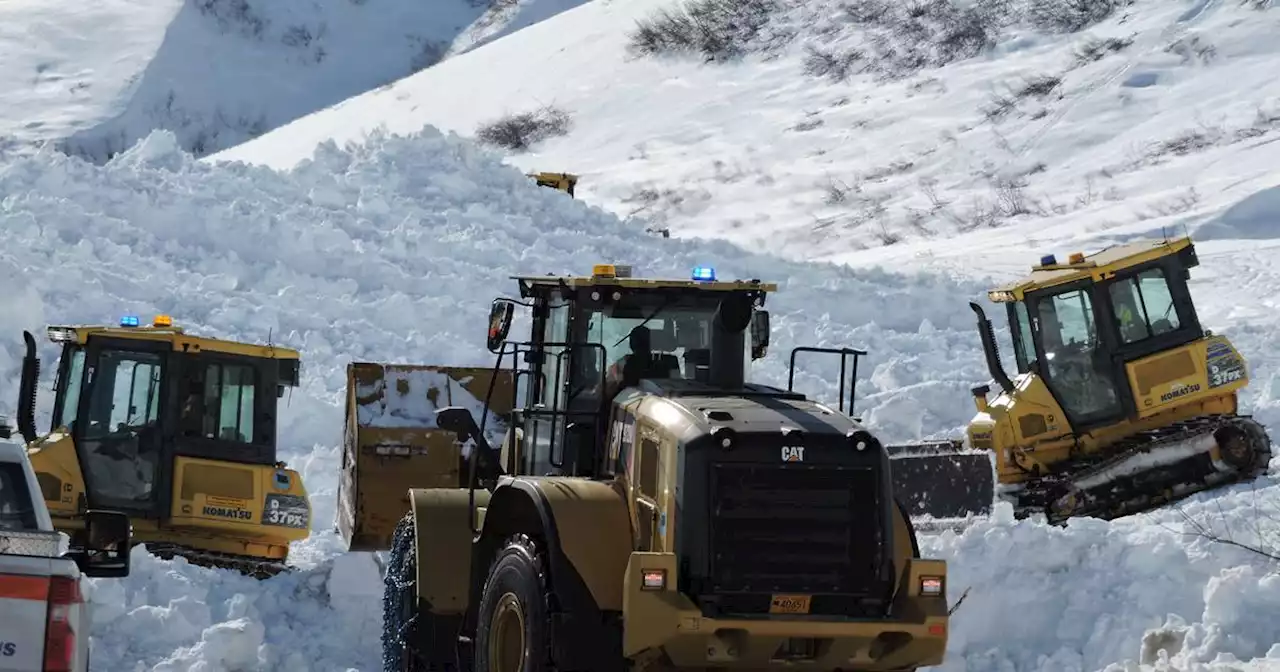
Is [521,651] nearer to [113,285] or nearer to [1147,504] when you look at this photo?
[1147,504]

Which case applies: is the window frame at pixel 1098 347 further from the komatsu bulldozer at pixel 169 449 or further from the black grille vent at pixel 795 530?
the black grille vent at pixel 795 530

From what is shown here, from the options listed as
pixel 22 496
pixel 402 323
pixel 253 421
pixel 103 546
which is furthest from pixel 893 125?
pixel 22 496

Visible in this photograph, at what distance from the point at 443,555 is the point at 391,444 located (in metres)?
3.55

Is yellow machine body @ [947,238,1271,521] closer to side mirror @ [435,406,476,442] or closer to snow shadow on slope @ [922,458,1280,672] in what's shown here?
snow shadow on slope @ [922,458,1280,672]

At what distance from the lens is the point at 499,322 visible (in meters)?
8.73

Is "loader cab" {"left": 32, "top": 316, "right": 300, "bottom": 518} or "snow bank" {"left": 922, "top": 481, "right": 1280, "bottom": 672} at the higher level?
"loader cab" {"left": 32, "top": 316, "right": 300, "bottom": 518}

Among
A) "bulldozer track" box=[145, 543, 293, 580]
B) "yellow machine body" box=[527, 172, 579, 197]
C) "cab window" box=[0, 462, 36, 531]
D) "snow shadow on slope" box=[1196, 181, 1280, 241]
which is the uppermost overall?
"yellow machine body" box=[527, 172, 579, 197]

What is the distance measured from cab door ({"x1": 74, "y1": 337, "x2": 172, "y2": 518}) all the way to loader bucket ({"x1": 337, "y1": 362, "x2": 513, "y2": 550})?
1.33 metres

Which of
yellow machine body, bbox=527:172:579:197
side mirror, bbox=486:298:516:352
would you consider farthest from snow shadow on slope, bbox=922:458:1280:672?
yellow machine body, bbox=527:172:579:197

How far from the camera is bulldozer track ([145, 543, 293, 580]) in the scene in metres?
12.4

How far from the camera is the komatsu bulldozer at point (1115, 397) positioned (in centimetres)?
1398

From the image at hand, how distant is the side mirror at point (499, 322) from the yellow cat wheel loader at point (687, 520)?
17 mm

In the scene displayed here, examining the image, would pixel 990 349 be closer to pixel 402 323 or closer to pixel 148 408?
pixel 148 408

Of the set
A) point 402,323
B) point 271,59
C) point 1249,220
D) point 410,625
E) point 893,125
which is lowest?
point 410,625
